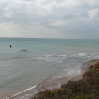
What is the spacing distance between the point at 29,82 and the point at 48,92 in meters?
9.74

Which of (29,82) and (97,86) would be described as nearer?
(97,86)

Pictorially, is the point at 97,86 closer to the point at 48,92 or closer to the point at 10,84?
the point at 48,92

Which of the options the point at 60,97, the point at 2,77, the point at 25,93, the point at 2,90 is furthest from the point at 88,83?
the point at 2,77

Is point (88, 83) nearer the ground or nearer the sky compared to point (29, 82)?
nearer the sky

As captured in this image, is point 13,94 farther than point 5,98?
Yes

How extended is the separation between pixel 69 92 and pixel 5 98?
6734mm

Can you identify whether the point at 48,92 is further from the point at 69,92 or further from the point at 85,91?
the point at 85,91

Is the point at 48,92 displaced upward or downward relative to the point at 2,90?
upward

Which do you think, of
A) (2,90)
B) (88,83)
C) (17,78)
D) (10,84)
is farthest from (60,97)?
(17,78)

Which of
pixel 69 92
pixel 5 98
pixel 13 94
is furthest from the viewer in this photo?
pixel 13 94

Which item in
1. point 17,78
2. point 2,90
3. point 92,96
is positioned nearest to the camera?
point 92,96

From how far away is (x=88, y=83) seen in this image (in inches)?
505

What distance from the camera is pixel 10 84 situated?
20234 mm

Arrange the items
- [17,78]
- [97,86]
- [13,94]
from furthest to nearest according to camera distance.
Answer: [17,78] → [13,94] → [97,86]
